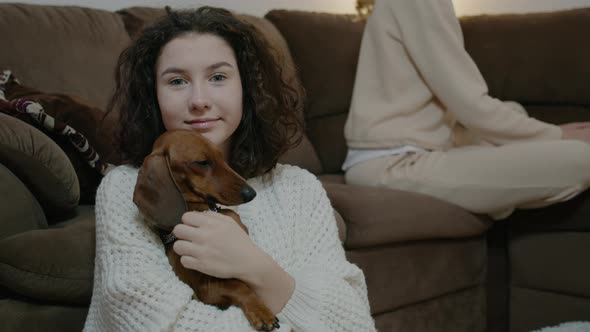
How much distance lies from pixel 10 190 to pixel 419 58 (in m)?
1.38

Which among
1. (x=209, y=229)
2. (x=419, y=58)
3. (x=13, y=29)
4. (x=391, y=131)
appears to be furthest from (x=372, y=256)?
(x=13, y=29)

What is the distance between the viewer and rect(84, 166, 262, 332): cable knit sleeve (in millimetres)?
933

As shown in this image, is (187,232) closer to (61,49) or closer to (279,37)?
(61,49)

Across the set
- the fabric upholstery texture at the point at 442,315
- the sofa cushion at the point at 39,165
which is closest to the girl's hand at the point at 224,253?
the sofa cushion at the point at 39,165

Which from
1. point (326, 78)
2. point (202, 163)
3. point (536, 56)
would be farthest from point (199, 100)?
point (536, 56)

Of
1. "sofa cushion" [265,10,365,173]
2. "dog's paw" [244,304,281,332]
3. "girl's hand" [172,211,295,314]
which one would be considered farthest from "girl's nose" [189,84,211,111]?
"sofa cushion" [265,10,365,173]

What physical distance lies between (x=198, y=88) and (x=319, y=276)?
16.4 inches

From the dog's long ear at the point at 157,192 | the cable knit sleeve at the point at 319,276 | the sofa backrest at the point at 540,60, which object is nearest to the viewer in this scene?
the dog's long ear at the point at 157,192

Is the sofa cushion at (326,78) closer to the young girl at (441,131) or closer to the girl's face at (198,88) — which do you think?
the young girl at (441,131)

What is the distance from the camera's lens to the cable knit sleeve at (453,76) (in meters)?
1.99

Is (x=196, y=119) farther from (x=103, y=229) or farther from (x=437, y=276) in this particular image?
(x=437, y=276)

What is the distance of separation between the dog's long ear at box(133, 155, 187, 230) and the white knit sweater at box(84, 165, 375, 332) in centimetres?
10

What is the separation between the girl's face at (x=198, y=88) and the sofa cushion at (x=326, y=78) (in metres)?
1.44

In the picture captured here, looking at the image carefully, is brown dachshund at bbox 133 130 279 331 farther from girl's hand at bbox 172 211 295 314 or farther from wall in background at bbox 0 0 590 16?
wall in background at bbox 0 0 590 16
